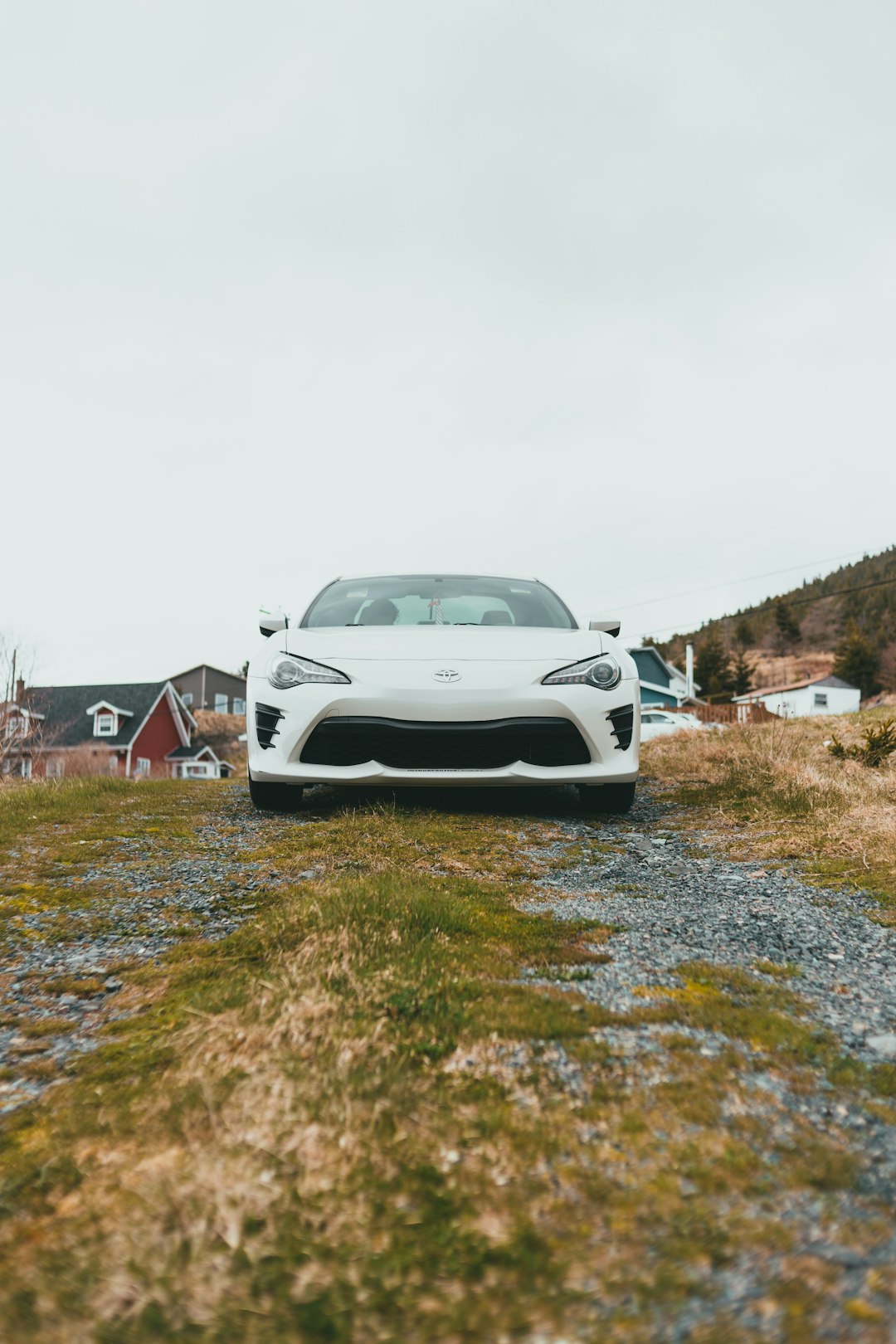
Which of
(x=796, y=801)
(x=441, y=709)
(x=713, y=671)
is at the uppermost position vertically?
(x=713, y=671)

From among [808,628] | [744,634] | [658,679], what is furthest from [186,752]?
[808,628]

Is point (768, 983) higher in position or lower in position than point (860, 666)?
lower

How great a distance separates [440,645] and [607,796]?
1.34m

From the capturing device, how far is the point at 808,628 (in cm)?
10494

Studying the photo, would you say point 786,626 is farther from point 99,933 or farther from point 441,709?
point 99,933

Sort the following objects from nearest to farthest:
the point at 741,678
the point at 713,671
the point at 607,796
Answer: the point at 607,796
the point at 713,671
the point at 741,678

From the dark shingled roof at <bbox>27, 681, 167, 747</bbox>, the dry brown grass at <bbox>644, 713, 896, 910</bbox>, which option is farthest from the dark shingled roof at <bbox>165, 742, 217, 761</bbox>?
the dry brown grass at <bbox>644, 713, 896, 910</bbox>

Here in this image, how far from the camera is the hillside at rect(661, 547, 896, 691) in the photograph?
90.8 meters

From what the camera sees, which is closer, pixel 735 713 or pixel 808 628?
pixel 735 713

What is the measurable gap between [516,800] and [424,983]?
3.71 metres

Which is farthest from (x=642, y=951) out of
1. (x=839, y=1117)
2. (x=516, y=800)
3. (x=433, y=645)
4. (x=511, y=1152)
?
(x=516, y=800)

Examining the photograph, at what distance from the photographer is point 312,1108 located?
1.41 meters

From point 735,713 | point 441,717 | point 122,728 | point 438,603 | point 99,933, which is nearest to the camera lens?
point 99,933

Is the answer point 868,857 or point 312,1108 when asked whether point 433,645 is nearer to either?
point 868,857
